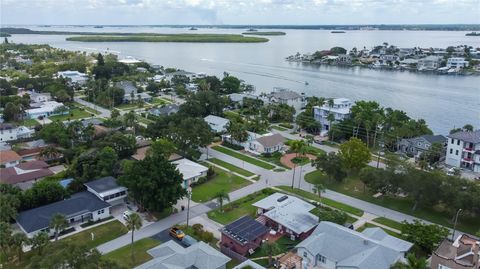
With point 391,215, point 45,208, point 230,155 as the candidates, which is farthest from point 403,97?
point 45,208

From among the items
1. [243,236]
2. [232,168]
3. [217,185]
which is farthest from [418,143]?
[243,236]

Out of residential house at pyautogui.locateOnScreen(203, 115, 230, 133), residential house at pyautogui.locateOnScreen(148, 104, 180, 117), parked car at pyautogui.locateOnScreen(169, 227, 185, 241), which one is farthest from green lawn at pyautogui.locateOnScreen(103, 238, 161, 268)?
residential house at pyautogui.locateOnScreen(148, 104, 180, 117)

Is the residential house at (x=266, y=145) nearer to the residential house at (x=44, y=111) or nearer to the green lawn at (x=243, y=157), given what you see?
the green lawn at (x=243, y=157)

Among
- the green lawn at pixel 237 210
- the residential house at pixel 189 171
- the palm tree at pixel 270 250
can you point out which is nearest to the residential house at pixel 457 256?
the palm tree at pixel 270 250

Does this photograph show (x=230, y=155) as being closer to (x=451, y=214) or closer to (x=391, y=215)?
(x=391, y=215)

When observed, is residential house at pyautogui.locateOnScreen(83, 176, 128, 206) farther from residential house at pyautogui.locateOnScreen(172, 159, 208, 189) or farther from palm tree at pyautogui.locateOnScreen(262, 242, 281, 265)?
palm tree at pyautogui.locateOnScreen(262, 242, 281, 265)

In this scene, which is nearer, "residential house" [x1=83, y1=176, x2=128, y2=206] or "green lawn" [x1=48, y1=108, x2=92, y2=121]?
"residential house" [x1=83, y1=176, x2=128, y2=206]
